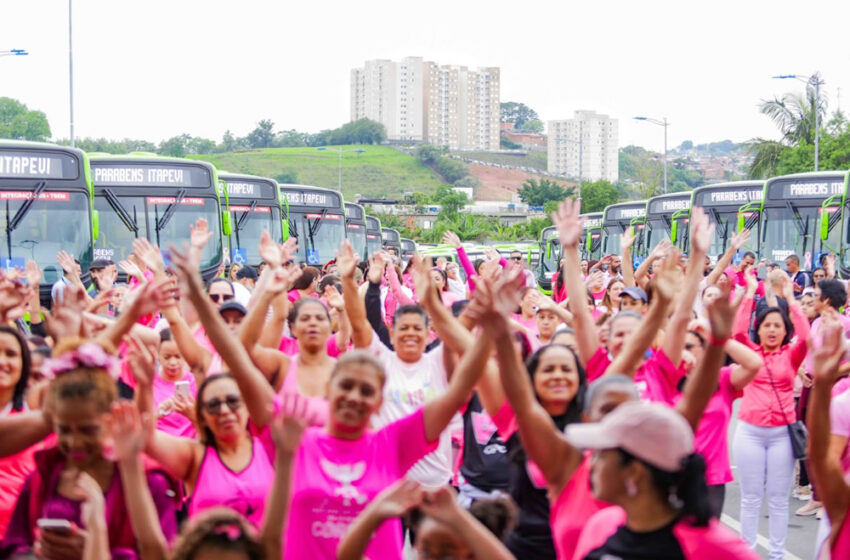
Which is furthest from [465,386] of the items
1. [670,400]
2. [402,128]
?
[402,128]

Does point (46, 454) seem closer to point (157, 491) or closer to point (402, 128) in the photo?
point (157, 491)

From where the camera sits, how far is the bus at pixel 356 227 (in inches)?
1184

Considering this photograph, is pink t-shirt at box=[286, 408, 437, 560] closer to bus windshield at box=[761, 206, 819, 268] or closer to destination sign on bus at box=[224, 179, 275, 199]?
destination sign on bus at box=[224, 179, 275, 199]

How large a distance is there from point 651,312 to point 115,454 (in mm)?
2352

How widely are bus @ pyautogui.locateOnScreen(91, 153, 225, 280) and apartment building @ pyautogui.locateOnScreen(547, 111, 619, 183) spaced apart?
7006 inches

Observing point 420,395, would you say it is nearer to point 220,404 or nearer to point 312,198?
point 220,404

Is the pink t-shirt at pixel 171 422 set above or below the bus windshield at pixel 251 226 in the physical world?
below

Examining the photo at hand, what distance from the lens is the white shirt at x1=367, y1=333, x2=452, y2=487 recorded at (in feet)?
18.0

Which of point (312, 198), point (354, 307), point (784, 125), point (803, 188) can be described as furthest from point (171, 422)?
point (784, 125)

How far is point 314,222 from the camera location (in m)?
23.1

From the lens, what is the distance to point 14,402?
447cm

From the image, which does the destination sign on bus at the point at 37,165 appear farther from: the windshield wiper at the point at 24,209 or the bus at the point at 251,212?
the bus at the point at 251,212

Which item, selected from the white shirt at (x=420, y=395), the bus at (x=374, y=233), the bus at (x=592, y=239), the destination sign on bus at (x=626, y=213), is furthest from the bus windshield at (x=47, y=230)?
the bus at (x=374, y=233)

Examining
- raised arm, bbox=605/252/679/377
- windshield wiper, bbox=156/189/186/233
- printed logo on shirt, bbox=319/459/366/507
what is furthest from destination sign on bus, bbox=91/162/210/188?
printed logo on shirt, bbox=319/459/366/507
